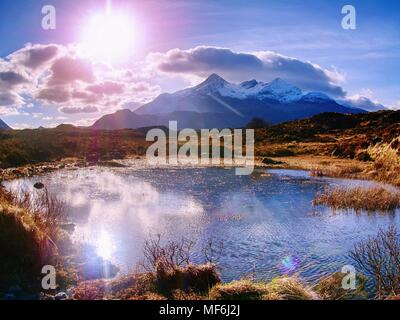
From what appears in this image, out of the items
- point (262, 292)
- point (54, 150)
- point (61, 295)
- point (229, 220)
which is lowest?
point (61, 295)

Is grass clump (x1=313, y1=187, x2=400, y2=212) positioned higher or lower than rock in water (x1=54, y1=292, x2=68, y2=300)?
higher

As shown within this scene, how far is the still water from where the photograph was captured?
20594 millimetres

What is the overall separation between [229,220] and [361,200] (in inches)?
421

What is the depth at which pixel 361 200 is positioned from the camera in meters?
33.5

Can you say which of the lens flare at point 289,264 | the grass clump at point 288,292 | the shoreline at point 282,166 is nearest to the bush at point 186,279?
the grass clump at point 288,292

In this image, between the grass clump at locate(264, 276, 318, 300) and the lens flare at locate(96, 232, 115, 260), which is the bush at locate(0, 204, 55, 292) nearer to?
the lens flare at locate(96, 232, 115, 260)

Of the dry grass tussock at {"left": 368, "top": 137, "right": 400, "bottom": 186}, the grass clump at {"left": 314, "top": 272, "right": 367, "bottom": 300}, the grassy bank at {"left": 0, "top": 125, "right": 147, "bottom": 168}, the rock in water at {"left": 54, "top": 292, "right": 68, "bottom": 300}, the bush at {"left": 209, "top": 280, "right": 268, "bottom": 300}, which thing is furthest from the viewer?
the grassy bank at {"left": 0, "top": 125, "right": 147, "bottom": 168}

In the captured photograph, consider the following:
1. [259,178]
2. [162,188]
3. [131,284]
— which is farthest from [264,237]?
[259,178]

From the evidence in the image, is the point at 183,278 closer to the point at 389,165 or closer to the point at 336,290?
the point at 336,290

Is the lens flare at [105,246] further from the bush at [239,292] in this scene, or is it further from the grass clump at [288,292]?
the grass clump at [288,292]

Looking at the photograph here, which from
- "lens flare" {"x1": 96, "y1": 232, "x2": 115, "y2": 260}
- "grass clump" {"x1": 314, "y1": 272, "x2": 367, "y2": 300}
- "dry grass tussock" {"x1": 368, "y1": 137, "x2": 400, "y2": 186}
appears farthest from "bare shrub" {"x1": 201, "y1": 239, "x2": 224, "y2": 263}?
"dry grass tussock" {"x1": 368, "y1": 137, "x2": 400, "y2": 186}

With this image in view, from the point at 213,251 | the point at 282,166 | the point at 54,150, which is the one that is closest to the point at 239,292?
the point at 213,251

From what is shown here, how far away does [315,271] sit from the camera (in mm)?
19000

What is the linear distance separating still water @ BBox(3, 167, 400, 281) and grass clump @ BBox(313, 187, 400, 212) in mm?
1472
